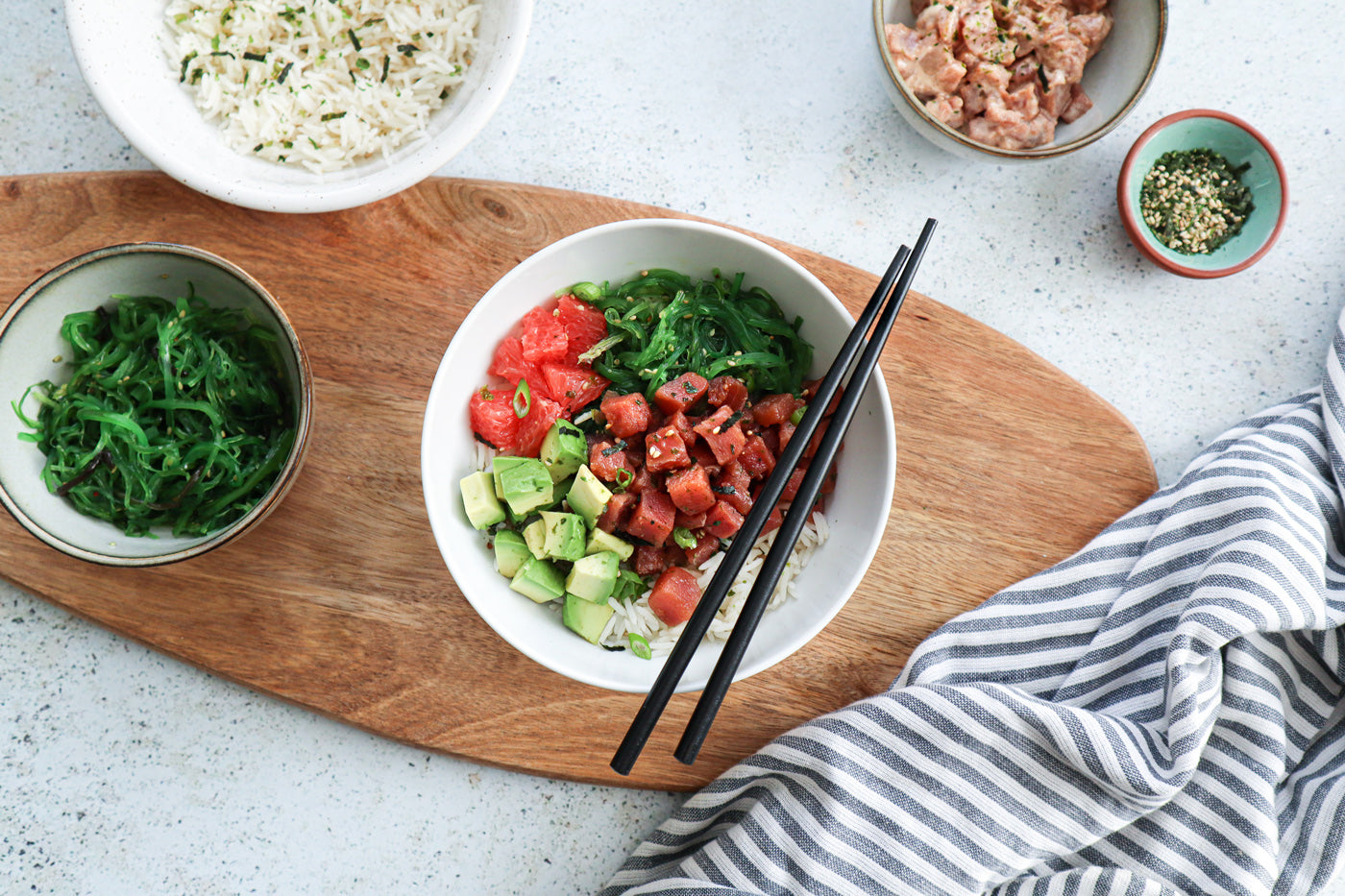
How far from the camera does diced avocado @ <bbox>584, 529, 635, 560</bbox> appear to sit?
1.94 meters

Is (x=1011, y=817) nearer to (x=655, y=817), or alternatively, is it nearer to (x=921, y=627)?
(x=921, y=627)

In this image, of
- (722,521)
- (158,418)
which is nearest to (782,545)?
(722,521)

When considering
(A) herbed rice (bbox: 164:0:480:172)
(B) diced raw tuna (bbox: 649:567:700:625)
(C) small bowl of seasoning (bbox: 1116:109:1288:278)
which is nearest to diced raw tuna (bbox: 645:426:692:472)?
(B) diced raw tuna (bbox: 649:567:700:625)

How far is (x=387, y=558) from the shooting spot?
7.19ft

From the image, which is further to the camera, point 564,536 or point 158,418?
point 158,418

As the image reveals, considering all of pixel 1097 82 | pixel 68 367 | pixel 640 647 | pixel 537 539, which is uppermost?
pixel 1097 82

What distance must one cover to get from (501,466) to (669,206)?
93 cm

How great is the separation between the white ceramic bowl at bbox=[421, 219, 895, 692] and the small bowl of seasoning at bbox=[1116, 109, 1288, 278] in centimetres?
108

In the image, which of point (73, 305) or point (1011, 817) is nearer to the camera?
point (73, 305)

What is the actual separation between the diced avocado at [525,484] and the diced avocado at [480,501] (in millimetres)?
54

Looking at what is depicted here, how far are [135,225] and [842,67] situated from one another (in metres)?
1.92

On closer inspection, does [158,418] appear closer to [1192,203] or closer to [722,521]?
[722,521]

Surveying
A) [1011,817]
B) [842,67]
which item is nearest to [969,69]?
[842,67]

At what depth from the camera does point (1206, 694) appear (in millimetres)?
2143
